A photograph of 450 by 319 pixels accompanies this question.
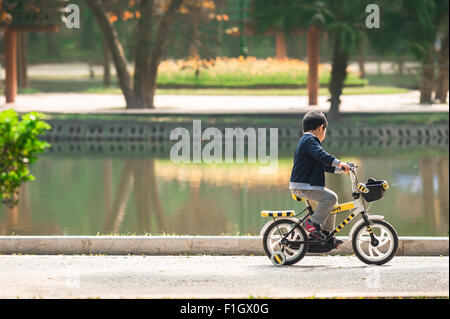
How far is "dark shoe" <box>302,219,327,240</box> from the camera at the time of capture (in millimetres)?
9016

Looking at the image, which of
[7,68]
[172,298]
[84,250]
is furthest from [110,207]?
[7,68]

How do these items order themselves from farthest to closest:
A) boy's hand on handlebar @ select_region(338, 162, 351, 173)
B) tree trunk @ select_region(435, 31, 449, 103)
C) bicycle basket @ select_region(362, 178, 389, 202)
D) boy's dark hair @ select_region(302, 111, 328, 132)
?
tree trunk @ select_region(435, 31, 449, 103) → boy's dark hair @ select_region(302, 111, 328, 132) → bicycle basket @ select_region(362, 178, 389, 202) → boy's hand on handlebar @ select_region(338, 162, 351, 173)

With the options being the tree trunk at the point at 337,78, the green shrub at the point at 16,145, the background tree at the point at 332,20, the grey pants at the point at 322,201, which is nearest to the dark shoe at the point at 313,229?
the grey pants at the point at 322,201

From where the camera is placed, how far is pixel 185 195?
20.4 meters

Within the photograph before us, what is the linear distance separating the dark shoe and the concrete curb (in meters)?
0.90

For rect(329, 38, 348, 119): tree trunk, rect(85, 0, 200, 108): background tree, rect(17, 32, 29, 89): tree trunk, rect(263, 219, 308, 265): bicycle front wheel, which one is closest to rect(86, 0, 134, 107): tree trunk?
rect(85, 0, 200, 108): background tree

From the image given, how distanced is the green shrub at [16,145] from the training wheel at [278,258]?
2178 mm

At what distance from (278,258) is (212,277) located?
71 centimetres

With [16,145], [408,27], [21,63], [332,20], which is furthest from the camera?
[21,63]

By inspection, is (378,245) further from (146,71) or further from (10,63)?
(10,63)

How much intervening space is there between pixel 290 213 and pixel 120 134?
21.0m

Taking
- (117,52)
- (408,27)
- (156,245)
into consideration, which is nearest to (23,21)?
(117,52)

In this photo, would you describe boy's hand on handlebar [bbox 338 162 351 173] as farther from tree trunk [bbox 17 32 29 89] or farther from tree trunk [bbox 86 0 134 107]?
tree trunk [bbox 17 32 29 89]

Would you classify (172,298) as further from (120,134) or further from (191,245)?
(120,134)
